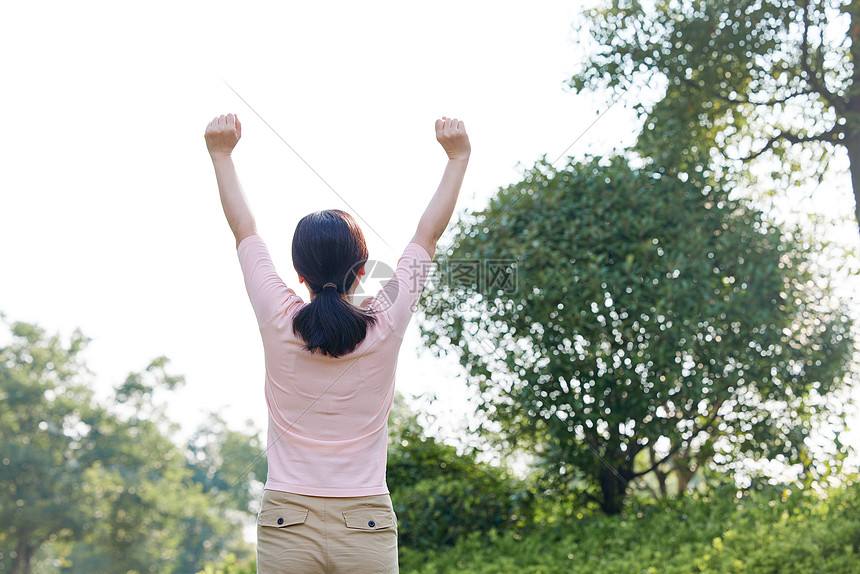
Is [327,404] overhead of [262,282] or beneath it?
beneath

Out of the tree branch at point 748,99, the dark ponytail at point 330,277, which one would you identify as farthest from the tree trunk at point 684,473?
the dark ponytail at point 330,277

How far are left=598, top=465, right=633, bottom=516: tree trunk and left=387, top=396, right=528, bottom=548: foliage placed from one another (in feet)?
2.15

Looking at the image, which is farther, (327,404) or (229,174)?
(229,174)

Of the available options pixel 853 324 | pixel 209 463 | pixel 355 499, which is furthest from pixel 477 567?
pixel 209 463

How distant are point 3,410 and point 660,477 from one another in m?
20.3

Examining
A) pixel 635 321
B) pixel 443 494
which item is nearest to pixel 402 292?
pixel 635 321

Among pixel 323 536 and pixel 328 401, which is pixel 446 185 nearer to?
pixel 328 401

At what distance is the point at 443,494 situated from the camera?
611 centimetres

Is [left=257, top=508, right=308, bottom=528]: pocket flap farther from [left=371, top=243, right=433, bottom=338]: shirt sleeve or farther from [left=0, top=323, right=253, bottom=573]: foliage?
[left=0, top=323, right=253, bottom=573]: foliage

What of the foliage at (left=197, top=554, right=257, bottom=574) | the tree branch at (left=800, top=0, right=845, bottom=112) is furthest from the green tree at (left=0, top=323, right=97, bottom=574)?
the tree branch at (left=800, top=0, right=845, bottom=112)

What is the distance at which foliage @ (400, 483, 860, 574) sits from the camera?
14.6ft

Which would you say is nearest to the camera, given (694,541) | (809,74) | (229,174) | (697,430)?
(229,174)

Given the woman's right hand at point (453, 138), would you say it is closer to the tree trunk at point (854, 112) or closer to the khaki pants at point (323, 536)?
the khaki pants at point (323, 536)

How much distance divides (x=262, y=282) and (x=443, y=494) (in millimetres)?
4849
